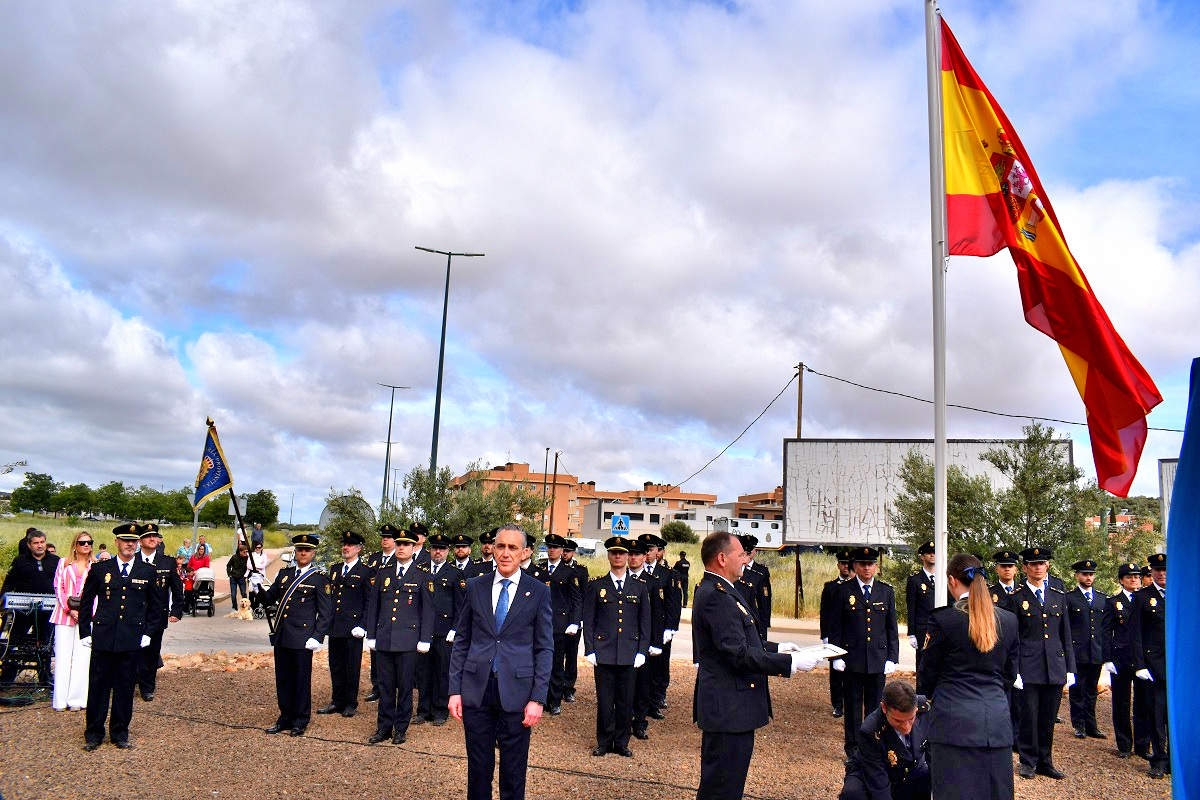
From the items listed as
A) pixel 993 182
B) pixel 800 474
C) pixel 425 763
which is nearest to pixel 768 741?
pixel 425 763

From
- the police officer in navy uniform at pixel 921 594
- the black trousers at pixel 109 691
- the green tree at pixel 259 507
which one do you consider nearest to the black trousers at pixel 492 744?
the black trousers at pixel 109 691

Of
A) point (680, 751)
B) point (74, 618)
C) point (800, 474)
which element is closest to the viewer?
point (680, 751)

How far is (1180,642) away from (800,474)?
23.7 m

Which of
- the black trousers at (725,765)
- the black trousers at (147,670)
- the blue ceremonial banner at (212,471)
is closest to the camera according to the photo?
the black trousers at (725,765)

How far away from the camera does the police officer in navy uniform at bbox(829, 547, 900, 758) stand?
28.5 ft

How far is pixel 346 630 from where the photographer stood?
995 cm

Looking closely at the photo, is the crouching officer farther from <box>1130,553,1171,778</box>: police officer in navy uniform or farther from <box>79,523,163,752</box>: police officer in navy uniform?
<box>79,523,163,752</box>: police officer in navy uniform

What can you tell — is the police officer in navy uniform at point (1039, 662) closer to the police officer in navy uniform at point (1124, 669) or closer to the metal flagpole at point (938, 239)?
the police officer in navy uniform at point (1124, 669)

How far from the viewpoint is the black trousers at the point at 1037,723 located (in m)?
8.16

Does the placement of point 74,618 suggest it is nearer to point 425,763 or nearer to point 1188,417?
point 425,763

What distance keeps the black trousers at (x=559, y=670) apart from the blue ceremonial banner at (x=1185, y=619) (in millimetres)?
8547

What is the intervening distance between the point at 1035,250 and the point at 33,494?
96.1 m

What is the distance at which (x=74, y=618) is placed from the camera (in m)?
9.22

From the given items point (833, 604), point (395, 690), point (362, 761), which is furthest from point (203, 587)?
point (833, 604)
